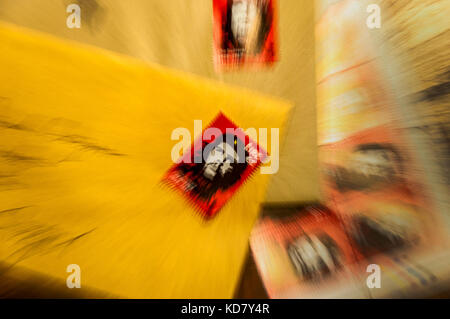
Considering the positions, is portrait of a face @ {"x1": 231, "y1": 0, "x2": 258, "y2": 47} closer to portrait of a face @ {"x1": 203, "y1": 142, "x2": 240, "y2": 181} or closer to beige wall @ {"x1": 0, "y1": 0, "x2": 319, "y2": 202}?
beige wall @ {"x1": 0, "y1": 0, "x2": 319, "y2": 202}

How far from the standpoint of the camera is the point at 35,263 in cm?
68

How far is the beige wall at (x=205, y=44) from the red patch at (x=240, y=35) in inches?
1.0

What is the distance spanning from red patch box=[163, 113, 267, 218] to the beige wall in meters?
0.10

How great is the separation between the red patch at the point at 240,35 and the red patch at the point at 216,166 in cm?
18

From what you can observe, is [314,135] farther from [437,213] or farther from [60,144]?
[60,144]

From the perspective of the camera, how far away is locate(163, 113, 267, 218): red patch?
0.74 metres

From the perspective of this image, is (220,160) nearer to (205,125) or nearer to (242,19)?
(205,125)

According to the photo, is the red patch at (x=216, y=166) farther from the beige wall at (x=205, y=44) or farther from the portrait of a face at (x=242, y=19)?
the portrait of a face at (x=242, y=19)

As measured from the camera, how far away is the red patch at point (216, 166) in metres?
0.74

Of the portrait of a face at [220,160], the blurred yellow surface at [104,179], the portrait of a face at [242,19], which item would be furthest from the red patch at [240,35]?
the portrait of a face at [220,160]

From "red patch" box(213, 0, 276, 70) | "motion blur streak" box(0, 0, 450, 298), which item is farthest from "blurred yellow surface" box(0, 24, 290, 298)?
"red patch" box(213, 0, 276, 70)

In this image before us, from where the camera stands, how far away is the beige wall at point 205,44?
0.75 metres

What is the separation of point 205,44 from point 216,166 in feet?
1.18

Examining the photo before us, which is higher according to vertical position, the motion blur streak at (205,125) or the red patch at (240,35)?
the red patch at (240,35)
